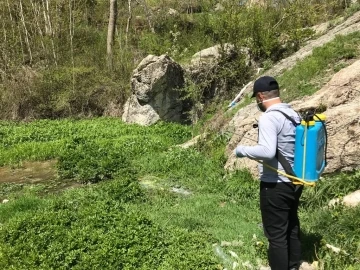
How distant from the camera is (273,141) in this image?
3.57 meters

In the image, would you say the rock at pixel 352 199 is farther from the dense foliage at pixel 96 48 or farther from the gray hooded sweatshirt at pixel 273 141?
the dense foliage at pixel 96 48

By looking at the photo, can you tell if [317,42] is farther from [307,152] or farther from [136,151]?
[307,152]

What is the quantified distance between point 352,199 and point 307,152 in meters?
2.04

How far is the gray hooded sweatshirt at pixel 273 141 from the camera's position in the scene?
11.8 ft

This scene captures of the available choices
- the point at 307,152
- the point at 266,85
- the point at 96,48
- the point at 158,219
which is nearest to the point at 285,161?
the point at 307,152

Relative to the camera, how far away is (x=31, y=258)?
457 centimetres

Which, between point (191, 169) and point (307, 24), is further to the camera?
point (307, 24)

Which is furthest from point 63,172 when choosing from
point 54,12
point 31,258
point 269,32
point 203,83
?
point 54,12

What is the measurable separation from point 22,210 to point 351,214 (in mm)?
4643

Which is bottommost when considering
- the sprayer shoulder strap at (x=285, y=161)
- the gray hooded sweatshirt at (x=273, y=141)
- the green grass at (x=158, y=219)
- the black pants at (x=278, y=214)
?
the green grass at (x=158, y=219)

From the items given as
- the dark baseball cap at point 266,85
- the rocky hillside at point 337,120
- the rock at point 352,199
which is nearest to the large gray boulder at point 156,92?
the rocky hillside at point 337,120

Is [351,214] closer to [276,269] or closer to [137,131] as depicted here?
[276,269]

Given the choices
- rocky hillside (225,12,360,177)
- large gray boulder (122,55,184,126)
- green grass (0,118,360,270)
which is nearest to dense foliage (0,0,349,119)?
large gray boulder (122,55,184,126)

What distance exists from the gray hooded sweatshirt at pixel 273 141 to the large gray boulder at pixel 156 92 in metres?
10.0
